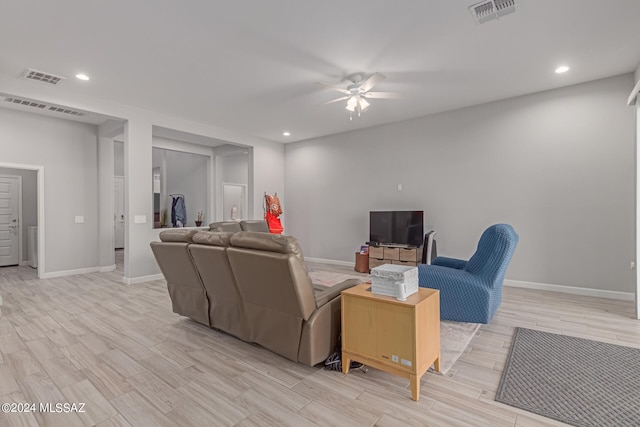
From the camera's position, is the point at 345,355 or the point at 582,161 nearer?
the point at 345,355

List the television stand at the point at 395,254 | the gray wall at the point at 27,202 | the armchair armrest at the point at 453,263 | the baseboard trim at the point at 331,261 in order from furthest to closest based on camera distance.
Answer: the gray wall at the point at 27,202, the baseboard trim at the point at 331,261, the television stand at the point at 395,254, the armchair armrest at the point at 453,263

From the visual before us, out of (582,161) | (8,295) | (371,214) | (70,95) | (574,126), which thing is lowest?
(8,295)

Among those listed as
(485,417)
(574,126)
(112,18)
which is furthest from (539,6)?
(112,18)

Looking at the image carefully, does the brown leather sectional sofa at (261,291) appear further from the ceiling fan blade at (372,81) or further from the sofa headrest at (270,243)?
the ceiling fan blade at (372,81)

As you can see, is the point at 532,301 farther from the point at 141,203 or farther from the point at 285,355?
the point at 141,203

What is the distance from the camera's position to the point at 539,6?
2658mm

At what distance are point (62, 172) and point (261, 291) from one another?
5.88 m

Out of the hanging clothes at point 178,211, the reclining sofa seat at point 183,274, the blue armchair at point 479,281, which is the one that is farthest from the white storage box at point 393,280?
the hanging clothes at point 178,211

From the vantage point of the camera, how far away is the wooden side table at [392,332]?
1969 mm

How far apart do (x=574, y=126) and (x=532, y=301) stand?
2553 mm

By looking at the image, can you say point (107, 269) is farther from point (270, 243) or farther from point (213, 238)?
point (270, 243)

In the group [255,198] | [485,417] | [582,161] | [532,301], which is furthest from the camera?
[255,198]

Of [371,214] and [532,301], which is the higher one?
[371,214]

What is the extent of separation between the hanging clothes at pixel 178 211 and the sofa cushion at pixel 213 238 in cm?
599
